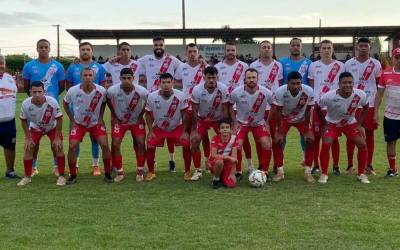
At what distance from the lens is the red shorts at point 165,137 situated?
7236mm

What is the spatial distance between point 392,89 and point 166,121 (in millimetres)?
3322

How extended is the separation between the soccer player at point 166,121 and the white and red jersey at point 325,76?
2.03 meters

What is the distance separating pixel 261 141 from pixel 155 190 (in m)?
1.74

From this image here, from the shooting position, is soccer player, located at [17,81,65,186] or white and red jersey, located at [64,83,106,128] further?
white and red jersey, located at [64,83,106,128]

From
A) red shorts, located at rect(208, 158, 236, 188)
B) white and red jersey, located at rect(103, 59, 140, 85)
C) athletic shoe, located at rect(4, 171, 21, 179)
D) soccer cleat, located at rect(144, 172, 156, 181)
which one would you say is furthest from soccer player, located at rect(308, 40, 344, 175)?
athletic shoe, located at rect(4, 171, 21, 179)

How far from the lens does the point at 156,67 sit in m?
8.06

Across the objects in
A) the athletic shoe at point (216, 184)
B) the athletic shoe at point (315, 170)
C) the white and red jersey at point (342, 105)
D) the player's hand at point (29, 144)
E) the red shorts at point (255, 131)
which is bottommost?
the athletic shoe at point (315, 170)

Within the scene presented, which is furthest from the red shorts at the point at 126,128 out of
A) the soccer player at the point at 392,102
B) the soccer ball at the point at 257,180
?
the soccer player at the point at 392,102

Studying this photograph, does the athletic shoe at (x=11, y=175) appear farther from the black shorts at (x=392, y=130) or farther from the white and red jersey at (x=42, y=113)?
the black shorts at (x=392, y=130)

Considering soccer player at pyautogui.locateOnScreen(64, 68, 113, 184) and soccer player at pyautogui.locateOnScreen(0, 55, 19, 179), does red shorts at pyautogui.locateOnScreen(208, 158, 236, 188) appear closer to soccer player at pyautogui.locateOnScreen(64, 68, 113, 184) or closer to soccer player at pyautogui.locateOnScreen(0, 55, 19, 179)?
soccer player at pyautogui.locateOnScreen(64, 68, 113, 184)

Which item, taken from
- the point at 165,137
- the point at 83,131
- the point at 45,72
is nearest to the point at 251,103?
the point at 165,137

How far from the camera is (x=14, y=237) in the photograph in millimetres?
4496

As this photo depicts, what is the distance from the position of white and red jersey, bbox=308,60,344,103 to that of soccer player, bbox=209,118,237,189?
1534mm

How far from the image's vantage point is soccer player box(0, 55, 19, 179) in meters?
7.45
